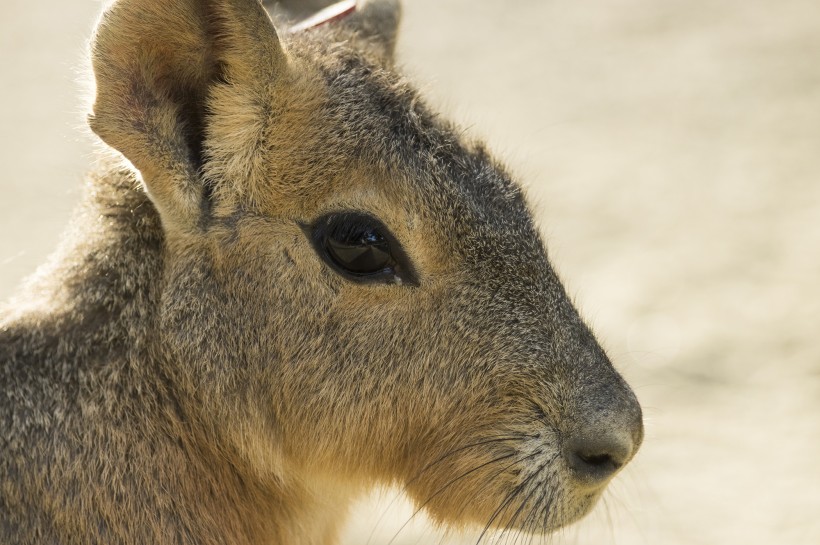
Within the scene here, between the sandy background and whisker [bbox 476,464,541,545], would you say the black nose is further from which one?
the sandy background

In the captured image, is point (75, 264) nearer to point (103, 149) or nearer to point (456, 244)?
point (103, 149)

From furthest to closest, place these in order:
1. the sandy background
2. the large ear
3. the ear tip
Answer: the sandy background
the ear tip
the large ear

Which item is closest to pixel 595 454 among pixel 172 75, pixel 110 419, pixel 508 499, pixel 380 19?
pixel 508 499

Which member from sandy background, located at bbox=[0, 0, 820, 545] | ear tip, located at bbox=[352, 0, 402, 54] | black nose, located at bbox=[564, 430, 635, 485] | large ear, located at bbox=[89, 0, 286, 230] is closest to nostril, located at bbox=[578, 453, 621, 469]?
black nose, located at bbox=[564, 430, 635, 485]

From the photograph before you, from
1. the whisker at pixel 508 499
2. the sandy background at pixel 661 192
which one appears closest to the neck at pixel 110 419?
the sandy background at pixel 661 192

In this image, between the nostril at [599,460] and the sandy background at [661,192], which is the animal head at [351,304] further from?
the sandy background at [661,192]

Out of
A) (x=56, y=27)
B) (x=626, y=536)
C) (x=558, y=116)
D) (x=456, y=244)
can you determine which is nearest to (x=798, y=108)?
(x=558, y=116)
